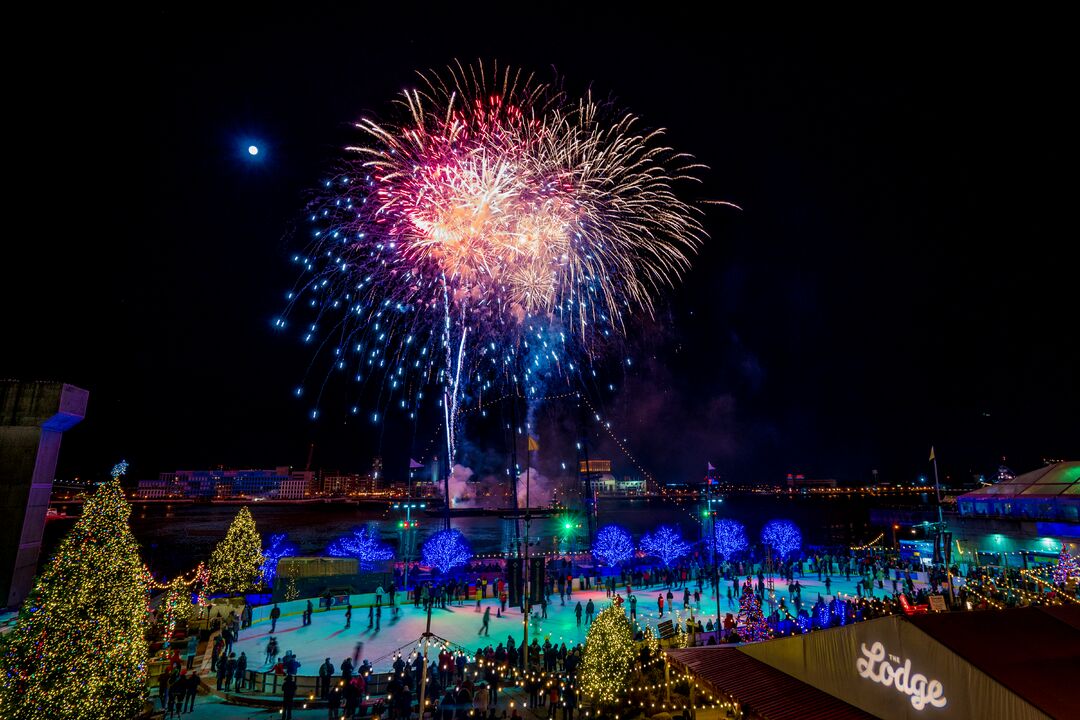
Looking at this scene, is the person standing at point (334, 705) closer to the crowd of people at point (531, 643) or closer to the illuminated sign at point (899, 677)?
the crowd of people at point (531, 643)

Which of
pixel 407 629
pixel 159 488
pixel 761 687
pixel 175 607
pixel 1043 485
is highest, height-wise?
pixel 159 488

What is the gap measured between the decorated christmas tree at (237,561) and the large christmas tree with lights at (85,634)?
21705 millimetres

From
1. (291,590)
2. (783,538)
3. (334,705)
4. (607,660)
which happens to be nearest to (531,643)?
(607,660)

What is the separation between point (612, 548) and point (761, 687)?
39815mm

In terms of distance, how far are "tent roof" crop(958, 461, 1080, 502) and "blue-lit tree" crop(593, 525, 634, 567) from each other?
26.4m

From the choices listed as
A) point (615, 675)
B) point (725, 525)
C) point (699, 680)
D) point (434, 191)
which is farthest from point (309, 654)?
point (725, 525)

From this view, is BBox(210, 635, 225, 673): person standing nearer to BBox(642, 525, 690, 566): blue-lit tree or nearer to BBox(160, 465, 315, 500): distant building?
BBox(642, 525, 690, 566): blue-lit tree

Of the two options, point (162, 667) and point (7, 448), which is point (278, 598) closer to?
point (162, 667)

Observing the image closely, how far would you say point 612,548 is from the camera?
45.4 metres

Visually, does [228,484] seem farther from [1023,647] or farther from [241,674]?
[1023,647]

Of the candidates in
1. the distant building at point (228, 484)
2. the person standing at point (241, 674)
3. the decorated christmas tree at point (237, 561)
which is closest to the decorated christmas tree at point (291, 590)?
the decorated christmas tree at point (237, 561)

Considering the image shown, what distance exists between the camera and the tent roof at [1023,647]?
4.81m

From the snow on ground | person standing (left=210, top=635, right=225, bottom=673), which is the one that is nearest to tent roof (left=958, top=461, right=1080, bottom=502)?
the snow on ground

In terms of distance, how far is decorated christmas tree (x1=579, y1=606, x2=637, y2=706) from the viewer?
13000mm
